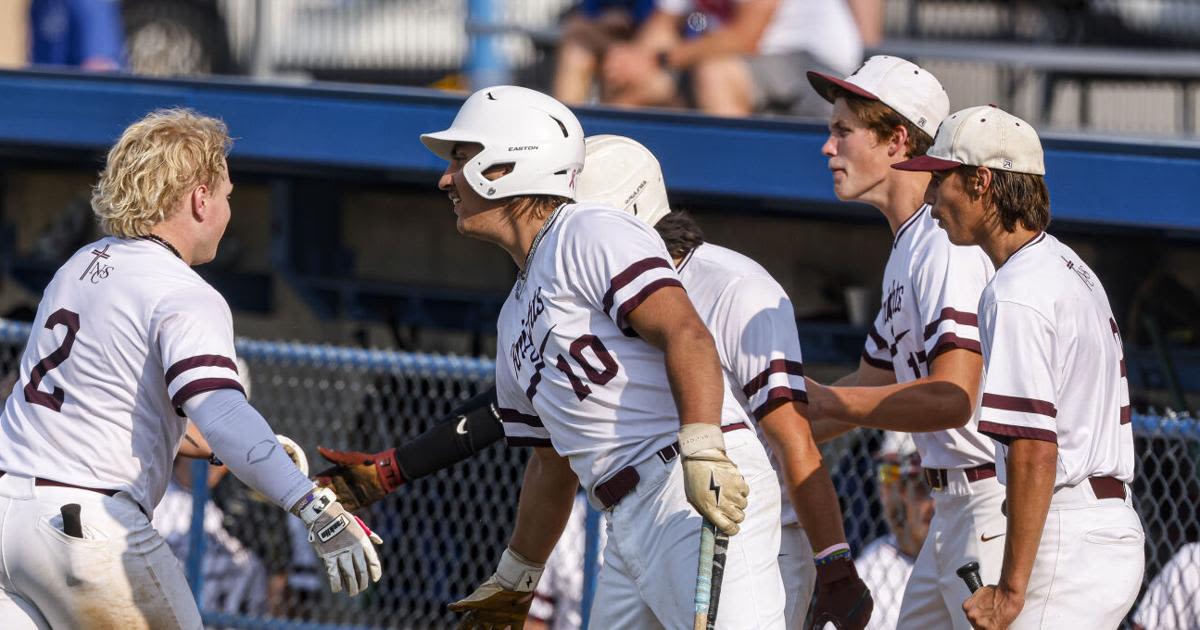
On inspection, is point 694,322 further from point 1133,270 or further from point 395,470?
point 1133,270

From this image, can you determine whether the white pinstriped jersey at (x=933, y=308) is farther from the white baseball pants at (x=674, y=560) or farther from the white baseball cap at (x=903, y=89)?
the white baseball pants at (x=674, y=560)

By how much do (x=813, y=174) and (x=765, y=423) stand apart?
2695 mm

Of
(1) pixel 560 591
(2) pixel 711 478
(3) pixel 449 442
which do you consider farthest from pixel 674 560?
(1) pixel 560 591

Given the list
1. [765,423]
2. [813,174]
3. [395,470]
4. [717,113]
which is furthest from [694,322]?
[717,113]

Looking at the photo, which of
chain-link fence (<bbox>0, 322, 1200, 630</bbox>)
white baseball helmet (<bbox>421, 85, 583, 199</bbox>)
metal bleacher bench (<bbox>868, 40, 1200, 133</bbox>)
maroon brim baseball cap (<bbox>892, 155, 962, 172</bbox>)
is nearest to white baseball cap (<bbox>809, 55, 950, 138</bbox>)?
maroon brim baseball cap (<bbox>892, 155, 962, 172</bbox>)

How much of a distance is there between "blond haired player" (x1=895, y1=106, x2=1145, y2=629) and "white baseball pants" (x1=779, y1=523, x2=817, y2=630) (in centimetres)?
70

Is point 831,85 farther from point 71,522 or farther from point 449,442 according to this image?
point 71,522

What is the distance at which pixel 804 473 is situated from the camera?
3.82m

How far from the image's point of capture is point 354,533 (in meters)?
3.44

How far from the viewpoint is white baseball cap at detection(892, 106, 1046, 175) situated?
3.57m

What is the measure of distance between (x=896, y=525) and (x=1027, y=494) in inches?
90.0

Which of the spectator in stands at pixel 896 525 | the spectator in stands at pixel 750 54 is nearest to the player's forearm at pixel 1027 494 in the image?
the spectator in stands at pixel 896 525

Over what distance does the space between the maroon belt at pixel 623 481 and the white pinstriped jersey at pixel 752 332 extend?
46cm

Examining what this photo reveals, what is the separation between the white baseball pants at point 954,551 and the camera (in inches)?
152
